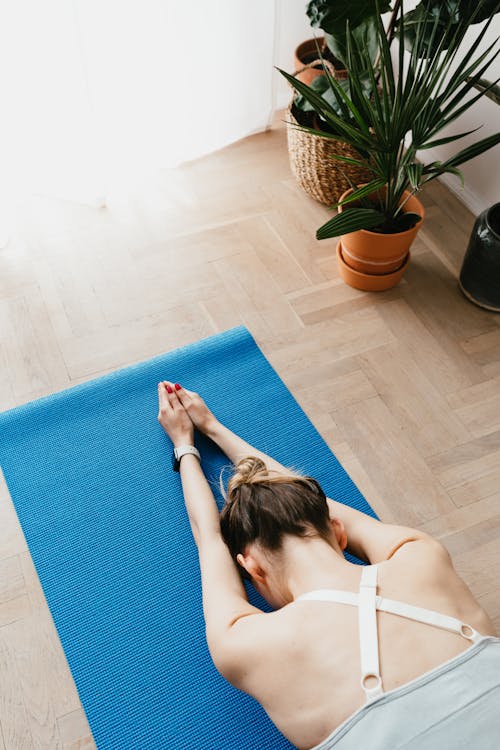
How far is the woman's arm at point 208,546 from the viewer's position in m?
1.44

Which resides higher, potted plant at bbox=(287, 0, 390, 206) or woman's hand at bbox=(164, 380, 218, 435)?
potted plant at bbox=(287, 0, 390, 206)

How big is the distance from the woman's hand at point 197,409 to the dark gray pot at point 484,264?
1023mm

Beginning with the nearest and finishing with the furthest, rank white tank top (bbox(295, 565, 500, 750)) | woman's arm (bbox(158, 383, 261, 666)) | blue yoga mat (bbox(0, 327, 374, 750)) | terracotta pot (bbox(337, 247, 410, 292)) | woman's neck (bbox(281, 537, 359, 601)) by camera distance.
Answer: white tank top (bbox(295, 565, 500, 750)) < woman's neck (bbox(281, 537, 359, 601)) < woman's arm (bbox(158, 383, 261, 666)) < blue yoga mat (bbox(0, 327, 374, 750)) < terracotta pot (bbox(337, 247, 410, 292))

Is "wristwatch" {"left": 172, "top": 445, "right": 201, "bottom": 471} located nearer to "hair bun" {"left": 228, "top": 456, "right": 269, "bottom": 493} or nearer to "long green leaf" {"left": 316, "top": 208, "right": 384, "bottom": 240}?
"hair bun" {"left": 228, "top": 456, "right": 269, "bottom": 493}

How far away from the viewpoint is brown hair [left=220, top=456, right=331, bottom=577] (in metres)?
1.37

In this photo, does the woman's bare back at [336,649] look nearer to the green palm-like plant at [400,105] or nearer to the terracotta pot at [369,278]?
the green palm-like plant at [400,105]

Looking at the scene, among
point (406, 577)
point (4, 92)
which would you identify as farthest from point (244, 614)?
point (4, 92)

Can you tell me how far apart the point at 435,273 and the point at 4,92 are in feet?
5.34

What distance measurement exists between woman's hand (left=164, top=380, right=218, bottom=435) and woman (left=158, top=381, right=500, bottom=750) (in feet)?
1.35

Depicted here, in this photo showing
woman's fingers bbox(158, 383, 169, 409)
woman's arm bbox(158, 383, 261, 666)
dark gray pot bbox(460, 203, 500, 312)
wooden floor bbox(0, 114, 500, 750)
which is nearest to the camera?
woman's arm bbox(158, 383, 261, 666)

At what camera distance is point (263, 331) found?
2.29 meters

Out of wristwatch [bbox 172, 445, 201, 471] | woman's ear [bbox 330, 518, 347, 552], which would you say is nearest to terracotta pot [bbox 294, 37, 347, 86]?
wristwatch [bbox 172, 445, 201, 471]

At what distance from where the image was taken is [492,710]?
115cm

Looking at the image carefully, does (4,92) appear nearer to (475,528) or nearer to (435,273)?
(435,273)
